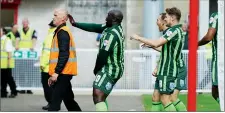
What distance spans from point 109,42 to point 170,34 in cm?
81

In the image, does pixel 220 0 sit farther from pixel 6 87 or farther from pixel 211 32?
pixel 6 87

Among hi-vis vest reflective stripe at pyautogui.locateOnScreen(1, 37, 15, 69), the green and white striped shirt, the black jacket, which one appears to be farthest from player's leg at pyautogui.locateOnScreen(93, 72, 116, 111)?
hi-vis vest reflective stripe at pyautogui.locateOnScreen(1, 37, 15, 69)

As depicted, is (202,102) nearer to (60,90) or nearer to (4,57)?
(4,57)

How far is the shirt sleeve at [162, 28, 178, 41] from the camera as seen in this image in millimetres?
8867

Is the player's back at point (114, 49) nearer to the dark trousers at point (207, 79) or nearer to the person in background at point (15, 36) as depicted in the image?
the dark trousers at point (207, 79)

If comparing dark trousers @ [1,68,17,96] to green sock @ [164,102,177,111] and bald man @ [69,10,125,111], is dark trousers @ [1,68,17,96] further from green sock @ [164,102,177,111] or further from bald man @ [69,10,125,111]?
green sock @ [164,102,177,111]

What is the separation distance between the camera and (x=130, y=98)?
15555 millimetres

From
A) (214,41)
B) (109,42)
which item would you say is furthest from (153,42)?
(214,41)

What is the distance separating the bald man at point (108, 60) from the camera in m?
9.00

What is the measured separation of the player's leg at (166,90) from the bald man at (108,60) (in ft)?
1.93

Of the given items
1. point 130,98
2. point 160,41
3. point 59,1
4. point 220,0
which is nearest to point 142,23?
point 59,1

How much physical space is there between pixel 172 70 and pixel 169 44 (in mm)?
383

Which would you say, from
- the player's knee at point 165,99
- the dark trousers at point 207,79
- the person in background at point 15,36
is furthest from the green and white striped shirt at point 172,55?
the person in background at point 15,36

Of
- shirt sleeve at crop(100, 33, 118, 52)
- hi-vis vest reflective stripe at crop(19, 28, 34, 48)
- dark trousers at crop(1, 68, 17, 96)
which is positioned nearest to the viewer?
shirt sleeve at crop(100, 33, 118, 52)
